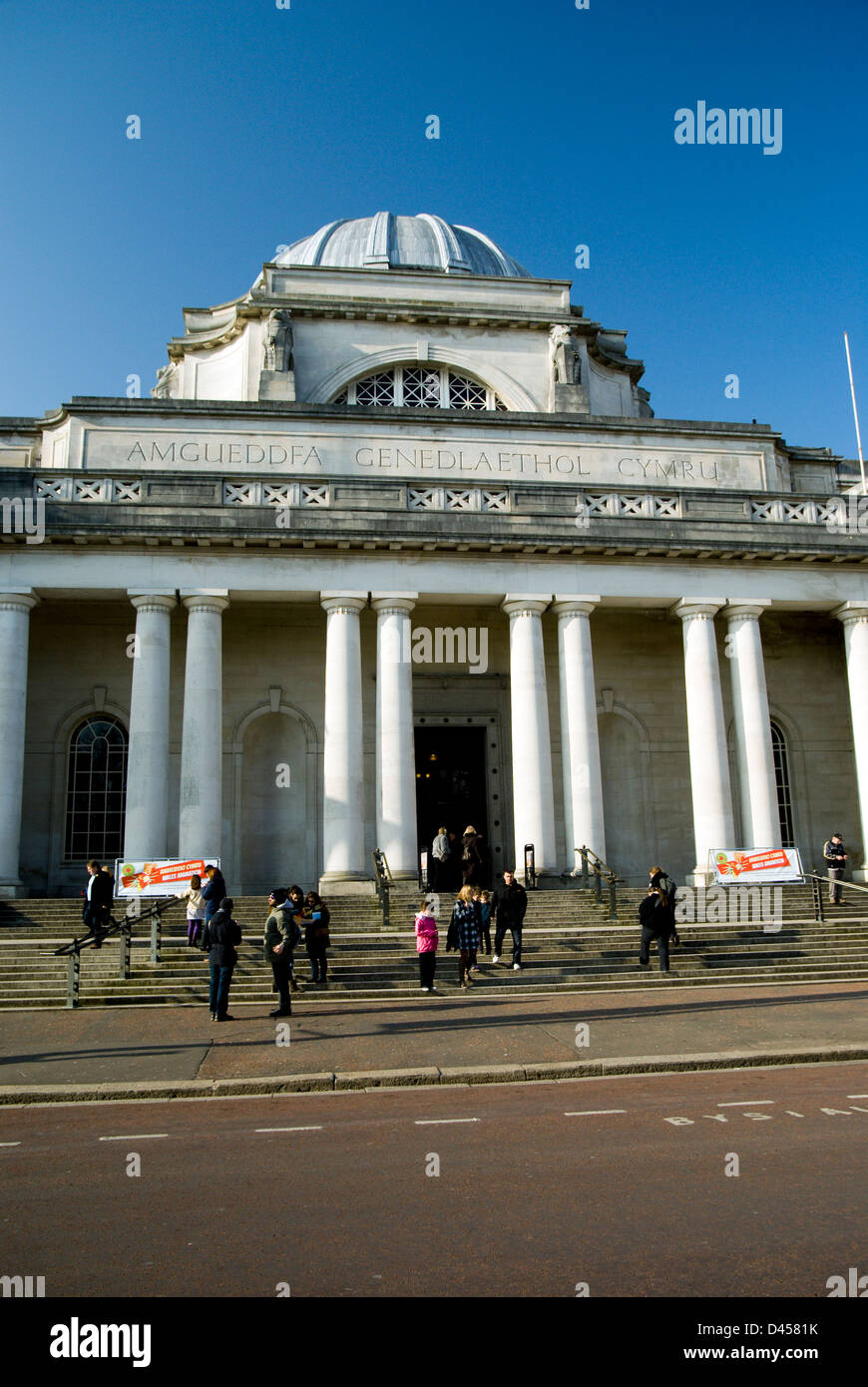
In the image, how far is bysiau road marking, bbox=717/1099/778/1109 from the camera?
28.6 ft

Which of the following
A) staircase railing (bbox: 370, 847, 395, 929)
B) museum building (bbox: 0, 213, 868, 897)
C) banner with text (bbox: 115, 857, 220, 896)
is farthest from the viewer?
museum building (bbox: 0, 213, 868, 897)

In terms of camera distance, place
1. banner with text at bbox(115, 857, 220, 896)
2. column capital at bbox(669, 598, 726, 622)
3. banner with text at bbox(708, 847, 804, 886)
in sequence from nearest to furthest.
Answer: banner with text at bbox(115, 857, 220, 896), banner with text at bbox(708, 847, 804, 886), column capital at bbox(669, 598, 726, 622)

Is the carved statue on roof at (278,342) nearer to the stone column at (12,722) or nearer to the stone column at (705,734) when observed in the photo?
the stone column at (12,722)

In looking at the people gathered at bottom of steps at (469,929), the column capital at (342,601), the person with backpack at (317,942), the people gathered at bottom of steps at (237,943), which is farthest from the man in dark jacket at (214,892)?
the column capital at (342,601)

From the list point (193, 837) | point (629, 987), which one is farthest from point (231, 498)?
point (629, 987)

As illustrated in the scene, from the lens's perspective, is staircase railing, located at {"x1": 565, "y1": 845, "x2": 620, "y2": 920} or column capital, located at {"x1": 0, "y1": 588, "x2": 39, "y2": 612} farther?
column capital, located at {"x1": 0, "y1": 588, "x2": 39, "y2": 612}

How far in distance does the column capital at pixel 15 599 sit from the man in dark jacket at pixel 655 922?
14.0m

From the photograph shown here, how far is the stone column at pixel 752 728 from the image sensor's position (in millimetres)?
23094

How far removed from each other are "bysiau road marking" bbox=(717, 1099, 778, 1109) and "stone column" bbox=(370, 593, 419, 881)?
1265 centimetres

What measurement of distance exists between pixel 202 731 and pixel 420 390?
13.5 meters

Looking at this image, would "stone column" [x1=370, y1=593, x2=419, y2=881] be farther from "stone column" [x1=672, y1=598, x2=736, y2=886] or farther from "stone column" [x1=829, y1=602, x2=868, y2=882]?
"stone column" [x1=829, y1=602, x2=868, y2=882]

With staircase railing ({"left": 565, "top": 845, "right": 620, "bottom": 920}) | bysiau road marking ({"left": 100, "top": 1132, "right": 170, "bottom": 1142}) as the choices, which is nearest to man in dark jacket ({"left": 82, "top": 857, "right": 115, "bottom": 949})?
bysiau road marking ({"left": 100, "top": 1132, "right": 170, "bottom": 1142})

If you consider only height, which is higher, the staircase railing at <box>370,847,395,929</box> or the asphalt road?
the staircase railing at <box>370,847,395,929</box>
